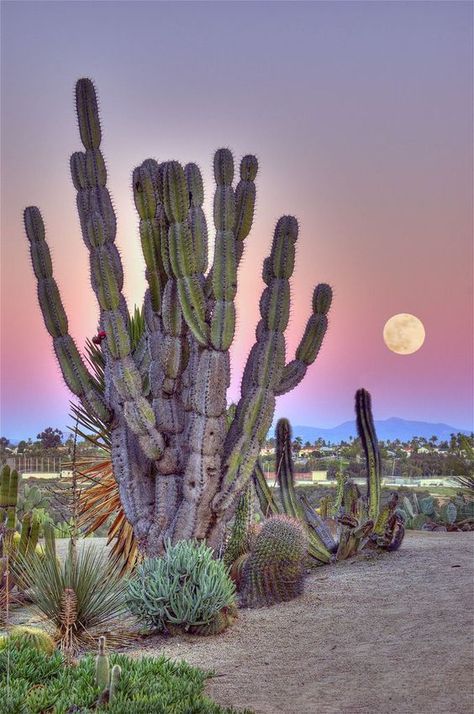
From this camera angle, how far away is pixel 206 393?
34.8 feet

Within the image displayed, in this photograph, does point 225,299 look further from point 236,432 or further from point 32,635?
point 32,635

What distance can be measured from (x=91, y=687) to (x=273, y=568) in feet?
13.4

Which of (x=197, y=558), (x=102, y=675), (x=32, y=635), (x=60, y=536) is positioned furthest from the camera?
(x=60, y=536)

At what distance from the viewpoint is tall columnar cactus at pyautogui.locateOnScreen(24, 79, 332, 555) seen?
10.6 metres

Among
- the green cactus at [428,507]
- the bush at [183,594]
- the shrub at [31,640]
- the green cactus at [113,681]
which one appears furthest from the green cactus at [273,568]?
the green cactus at [428,507]

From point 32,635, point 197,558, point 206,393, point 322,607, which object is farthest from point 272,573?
point 32,635

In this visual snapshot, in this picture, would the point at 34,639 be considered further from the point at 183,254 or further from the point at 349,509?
the point at 349,509

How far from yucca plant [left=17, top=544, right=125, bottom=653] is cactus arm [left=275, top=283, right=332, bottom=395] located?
3.63 m

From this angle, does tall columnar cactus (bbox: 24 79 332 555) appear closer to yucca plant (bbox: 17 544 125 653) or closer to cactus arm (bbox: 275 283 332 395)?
cactus arm (bbox: 275 283 332 395)

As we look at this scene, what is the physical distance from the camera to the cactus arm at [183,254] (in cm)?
1049

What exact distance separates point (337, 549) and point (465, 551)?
1.91 m

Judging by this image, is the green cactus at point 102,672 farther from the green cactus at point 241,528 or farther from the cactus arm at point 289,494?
the cactus arm at point 289,494

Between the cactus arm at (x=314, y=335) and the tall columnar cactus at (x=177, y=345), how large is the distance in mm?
20

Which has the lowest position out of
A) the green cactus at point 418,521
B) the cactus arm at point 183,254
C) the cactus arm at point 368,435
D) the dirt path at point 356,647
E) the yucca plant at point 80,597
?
the dirt path at point 356,647
